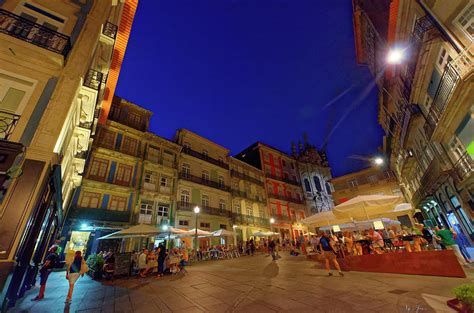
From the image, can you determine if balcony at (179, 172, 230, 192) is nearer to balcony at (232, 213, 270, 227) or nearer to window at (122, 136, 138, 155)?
balcony at (232, 213, 270, 227)

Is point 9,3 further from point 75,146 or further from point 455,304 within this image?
point 455,304

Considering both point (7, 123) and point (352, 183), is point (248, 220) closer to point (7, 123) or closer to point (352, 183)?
point (352, 183)

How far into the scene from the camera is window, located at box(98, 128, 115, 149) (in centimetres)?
1778

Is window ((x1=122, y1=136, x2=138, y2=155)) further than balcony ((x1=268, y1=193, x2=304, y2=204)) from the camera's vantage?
No

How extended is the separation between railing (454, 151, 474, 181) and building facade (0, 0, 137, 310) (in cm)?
1677

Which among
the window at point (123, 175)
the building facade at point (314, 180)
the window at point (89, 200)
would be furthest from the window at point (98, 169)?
the building facade at point (314, 180)

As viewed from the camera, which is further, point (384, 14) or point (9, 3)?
point (384, 14)

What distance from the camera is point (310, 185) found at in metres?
37.6

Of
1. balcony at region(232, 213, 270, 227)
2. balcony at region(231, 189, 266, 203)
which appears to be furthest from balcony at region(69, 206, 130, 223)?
balcony at region(231, 189, 266, 203)

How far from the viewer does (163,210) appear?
1983cm

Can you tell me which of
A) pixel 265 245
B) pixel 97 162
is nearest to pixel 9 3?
pixel 97 162

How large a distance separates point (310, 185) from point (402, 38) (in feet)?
96.6

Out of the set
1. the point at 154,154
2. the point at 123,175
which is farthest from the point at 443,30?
the point at 123,175

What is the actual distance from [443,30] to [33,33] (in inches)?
617
